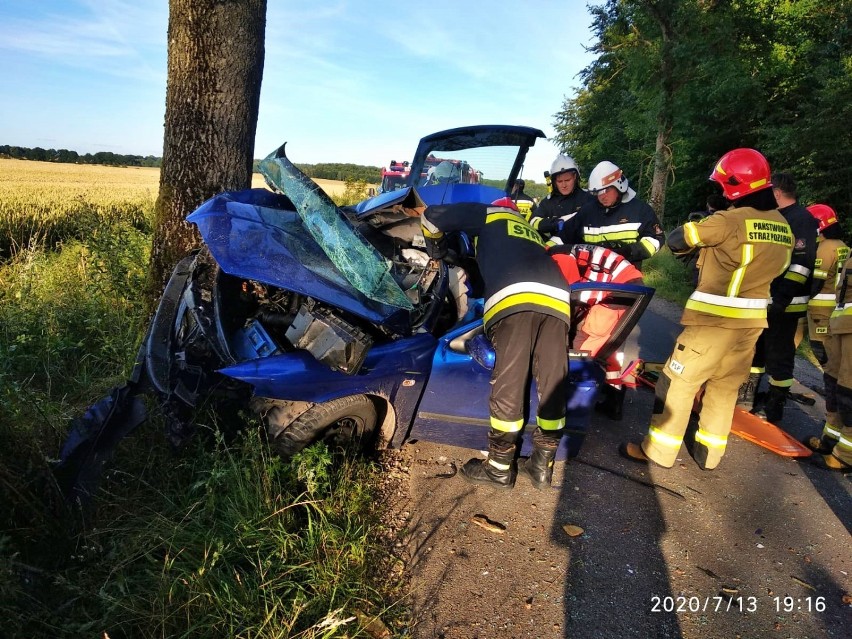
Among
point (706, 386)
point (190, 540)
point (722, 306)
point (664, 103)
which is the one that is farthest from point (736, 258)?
point (664, 103)

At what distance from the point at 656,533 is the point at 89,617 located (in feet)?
8.40

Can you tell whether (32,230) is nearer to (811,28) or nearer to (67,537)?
(67,537)

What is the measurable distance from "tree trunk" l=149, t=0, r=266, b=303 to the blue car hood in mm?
1343

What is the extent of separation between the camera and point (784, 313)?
423 centimetres

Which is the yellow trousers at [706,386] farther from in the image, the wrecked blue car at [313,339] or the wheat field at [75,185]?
the wheat field at [75,185]

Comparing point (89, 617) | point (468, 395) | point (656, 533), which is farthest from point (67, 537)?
point (656, 533)

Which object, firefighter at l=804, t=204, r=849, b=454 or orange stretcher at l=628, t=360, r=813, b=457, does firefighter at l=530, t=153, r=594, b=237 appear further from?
firefighter at l=804, t=204, r=849, b=454

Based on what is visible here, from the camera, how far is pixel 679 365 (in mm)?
3180

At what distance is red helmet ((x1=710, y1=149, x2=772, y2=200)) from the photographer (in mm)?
2934

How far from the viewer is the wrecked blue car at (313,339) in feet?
7.52

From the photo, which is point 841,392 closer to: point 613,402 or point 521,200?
point 613,402
